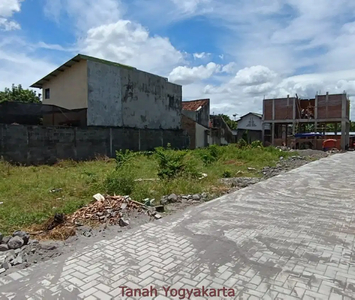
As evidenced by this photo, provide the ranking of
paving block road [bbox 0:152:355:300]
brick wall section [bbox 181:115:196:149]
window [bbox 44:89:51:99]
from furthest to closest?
brick wall section [bbox 181:115:196:149]
window [bbox 44:89:51:99]
paving block road [bbox 0:152:355:300]

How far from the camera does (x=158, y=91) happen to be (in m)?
23.1

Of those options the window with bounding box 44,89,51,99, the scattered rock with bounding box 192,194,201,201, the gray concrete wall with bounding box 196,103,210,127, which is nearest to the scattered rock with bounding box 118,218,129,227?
the scattered rock with bounding box 192,194,201,201

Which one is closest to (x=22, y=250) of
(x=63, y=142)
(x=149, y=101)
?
(x=63, y=142)

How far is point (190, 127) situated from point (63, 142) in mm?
14444

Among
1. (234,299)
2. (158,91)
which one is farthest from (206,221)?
(158,91)

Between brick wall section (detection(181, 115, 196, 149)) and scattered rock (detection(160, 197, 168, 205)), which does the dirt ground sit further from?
brick wall section (detection(181, 115, 196, 149))

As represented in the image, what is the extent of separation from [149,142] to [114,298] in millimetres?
18693

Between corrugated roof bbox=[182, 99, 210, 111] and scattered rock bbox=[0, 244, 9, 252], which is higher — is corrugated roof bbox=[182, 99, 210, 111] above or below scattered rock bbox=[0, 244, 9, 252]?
above

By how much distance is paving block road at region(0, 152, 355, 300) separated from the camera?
271cm

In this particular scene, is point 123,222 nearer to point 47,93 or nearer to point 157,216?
point 157,216

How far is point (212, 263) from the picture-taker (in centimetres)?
329

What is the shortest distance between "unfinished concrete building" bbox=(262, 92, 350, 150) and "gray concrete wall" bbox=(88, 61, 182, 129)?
1683 cm

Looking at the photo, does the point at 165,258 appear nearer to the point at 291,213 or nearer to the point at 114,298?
the point at 114,298

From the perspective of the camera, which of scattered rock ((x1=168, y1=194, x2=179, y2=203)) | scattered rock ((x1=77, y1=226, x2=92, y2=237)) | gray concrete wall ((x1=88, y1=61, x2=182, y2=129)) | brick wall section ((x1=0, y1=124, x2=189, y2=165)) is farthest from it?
gray concrete wall ((x1=88, y1=61, x2=182, y2=129))
